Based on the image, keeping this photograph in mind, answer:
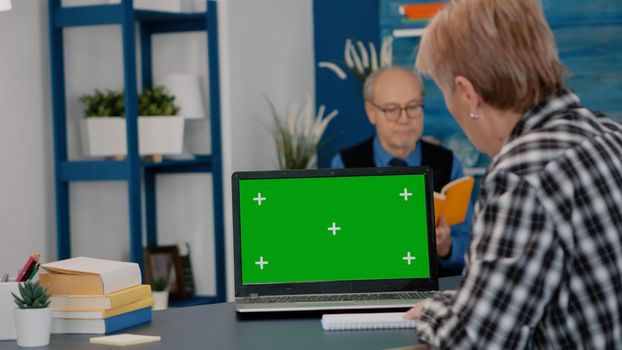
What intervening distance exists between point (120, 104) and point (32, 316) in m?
2.33

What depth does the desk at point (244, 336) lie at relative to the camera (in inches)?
88.3

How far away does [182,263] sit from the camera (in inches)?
190

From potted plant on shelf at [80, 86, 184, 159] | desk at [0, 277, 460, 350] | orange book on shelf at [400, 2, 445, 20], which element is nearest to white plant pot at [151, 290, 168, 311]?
potted plant on shelf at [80, 86, 184, 159]

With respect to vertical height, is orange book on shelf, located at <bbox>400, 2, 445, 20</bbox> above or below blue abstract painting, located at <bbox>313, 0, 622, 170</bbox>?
above

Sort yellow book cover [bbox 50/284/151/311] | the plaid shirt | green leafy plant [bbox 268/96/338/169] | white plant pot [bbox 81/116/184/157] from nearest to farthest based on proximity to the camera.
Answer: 1. the plaid shirt
2. yellow book cover [bbox 50/284/151/311]
3. white plant pot [bbox 81/116/184/157]
4. green leafy plant [bbox 268/96/338/169]

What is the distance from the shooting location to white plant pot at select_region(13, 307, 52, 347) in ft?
7.54

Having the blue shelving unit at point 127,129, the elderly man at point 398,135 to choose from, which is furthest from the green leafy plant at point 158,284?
the elderly man at point 398,135

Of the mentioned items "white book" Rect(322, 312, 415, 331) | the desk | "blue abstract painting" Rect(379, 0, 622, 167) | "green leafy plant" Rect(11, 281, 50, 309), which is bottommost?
the desk

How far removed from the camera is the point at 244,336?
2352 mm

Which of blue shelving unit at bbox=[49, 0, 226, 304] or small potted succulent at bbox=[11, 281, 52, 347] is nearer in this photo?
small potted succulent at bbox=[11, 281, 52, 347]

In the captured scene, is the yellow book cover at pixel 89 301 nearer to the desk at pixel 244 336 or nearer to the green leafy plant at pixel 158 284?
the desk at pixel 244 336

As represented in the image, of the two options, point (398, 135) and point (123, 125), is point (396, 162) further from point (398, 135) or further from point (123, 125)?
point (123, 125)

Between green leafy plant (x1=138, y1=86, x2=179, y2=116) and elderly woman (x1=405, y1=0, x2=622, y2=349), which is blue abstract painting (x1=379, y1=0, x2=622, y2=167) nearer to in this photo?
green leafy plant (x1=138, y1=86, x2=179, y2=116)

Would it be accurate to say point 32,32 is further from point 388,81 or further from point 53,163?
point 388,81
